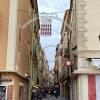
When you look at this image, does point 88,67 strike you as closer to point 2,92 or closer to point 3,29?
point 2,92

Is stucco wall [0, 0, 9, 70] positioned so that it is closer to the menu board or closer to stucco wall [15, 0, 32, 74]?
stucco wall [15, 0, 32, 74]

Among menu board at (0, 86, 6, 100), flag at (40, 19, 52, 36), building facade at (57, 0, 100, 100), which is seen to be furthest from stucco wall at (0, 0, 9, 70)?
building facade at (57, 0, 100, 100)

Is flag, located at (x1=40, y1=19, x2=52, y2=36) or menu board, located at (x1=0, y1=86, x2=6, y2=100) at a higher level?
flag, located at (x1=40, y1=19, x2=52, y2=36)

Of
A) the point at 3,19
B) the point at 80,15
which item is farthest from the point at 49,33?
the point at 3,19

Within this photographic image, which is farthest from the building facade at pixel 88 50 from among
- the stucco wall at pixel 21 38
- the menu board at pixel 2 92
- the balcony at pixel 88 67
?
the menu board at pixel 2 92

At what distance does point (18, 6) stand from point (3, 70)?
14.8 ft

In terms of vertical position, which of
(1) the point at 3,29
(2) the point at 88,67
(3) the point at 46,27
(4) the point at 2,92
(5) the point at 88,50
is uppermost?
(3) the point at 46,27

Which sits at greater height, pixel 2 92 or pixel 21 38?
pixel 21 38

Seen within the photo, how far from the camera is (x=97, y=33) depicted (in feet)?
74.3

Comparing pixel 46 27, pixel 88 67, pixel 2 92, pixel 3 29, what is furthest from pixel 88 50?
pixel 2 92

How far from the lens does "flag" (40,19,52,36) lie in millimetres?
23987

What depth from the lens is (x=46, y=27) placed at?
24.6 metres

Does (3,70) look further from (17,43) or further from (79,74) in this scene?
(79,74)

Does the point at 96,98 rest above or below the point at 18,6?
below
